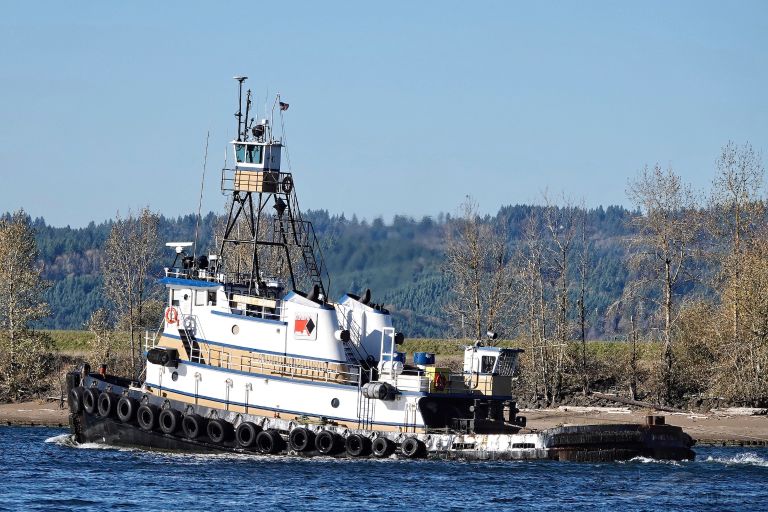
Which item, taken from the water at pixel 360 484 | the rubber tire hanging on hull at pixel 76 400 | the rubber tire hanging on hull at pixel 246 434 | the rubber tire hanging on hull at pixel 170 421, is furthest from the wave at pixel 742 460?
the rubber tire hanging on hull at pixel 76 400

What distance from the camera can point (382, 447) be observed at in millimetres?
41438

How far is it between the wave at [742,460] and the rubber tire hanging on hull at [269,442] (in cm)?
1338

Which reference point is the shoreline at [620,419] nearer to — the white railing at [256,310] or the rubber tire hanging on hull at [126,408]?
the white railing at [256,310]

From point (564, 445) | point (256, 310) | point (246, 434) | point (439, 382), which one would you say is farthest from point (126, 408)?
point (564, 445)

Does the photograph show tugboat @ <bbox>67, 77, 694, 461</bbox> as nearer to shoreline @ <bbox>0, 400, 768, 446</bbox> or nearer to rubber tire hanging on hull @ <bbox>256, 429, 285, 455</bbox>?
rubber tire hanging on hull @ <bbox>256, 429, 285, 455</bbox>

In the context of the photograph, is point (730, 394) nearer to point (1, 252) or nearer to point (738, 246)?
point (738, 246)

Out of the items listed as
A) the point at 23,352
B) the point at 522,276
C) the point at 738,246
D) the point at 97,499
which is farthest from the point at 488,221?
the point at 97,499

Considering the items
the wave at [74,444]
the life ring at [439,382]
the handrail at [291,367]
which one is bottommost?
the wave at [74,444]

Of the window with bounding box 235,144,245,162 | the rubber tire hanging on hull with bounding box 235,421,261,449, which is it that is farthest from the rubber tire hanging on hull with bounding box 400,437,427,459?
the window with bounding box 235,144,245,162

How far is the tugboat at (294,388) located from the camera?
41.7m

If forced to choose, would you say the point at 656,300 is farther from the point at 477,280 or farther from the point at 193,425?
the point at 193,425

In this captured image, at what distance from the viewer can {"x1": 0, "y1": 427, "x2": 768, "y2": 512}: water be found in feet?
116

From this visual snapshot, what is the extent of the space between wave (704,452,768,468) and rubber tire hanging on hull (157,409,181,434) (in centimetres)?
1654

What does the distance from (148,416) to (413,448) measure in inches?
340
